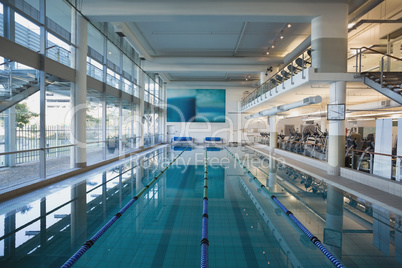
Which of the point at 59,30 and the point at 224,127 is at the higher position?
the point at 59,30

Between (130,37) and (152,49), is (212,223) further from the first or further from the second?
(152,49)

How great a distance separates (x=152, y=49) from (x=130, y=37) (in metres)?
3.05

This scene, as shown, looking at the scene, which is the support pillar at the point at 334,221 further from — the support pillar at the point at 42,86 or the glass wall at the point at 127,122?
the glass wall at the point at 127,122

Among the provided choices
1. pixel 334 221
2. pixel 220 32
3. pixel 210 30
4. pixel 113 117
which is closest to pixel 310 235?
pixel 334 221

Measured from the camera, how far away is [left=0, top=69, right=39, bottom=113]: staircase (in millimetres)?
5066

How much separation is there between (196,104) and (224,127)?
3238 millimetres

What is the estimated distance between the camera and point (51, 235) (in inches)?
119

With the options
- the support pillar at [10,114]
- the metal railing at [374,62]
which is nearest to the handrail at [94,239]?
the support pillar at [10,114]

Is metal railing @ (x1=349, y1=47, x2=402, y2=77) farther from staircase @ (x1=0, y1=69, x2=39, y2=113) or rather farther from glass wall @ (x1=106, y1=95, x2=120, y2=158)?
glass wall @ (x1=106, y1=95, x2=120, y2=158)

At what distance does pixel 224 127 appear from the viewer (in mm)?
21719

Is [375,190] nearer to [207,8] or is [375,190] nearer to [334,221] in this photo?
[334,221]

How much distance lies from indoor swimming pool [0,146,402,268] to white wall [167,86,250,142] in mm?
15908

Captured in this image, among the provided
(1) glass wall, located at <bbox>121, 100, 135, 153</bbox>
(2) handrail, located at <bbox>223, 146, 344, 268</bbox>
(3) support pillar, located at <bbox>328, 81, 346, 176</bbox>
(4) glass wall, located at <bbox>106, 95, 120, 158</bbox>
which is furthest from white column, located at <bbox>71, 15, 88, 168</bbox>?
(3) support pillar, located at <bbox>328, 81, 346, 176</bbox>

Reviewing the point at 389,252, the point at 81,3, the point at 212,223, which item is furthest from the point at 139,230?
the point at 81,3
